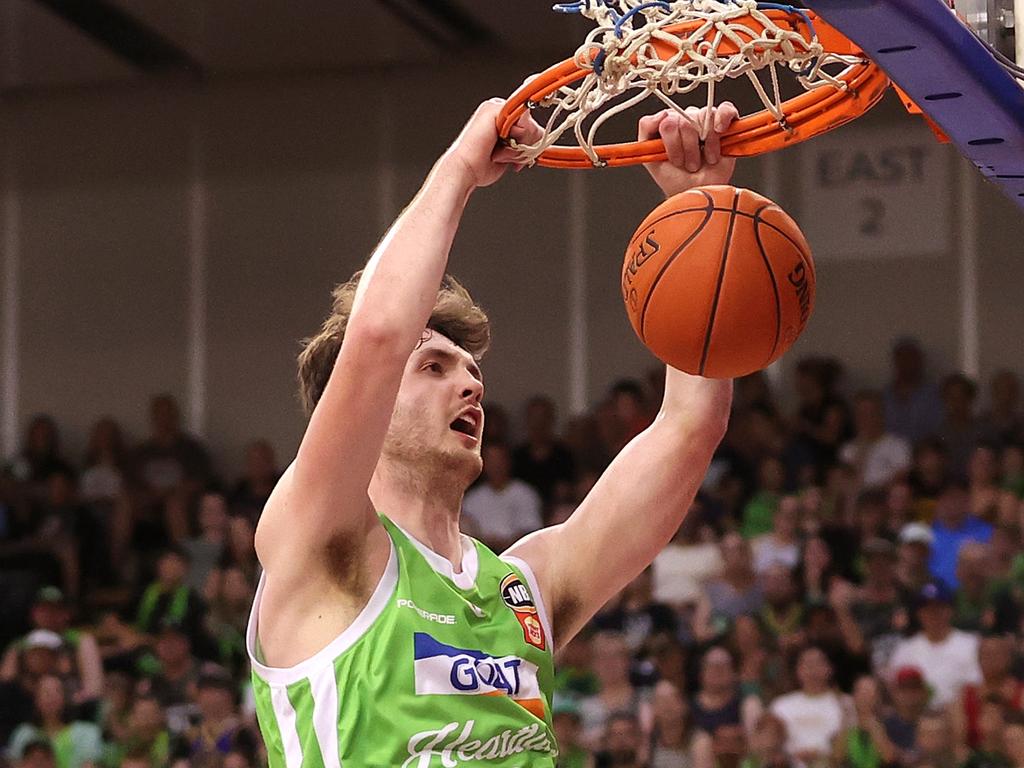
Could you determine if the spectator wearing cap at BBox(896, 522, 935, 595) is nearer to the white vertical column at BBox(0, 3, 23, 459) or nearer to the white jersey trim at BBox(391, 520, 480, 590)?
the white jersey trim at BBox(391, 520, 480, 590)

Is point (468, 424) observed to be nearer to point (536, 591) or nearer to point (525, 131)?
point (536, 591)

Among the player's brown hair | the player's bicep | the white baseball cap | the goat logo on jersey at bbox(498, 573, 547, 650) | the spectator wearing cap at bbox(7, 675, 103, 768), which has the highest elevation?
the player's brown hair

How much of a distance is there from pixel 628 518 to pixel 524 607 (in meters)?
0.35

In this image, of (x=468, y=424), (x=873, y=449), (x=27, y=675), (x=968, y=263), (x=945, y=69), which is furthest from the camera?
(x=968, y=263)

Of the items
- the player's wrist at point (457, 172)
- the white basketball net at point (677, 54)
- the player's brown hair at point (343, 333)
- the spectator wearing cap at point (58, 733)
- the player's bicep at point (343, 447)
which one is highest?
the white basketball net at point (677, 54)

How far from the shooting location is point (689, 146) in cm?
338

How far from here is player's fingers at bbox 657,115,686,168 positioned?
11.0ft

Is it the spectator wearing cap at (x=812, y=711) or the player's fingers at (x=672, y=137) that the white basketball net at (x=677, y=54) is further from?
the spectator wearing cap at (x=812, y=711)

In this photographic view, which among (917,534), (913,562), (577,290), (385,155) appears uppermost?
(385,155)

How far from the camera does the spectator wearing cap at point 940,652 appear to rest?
804 cm

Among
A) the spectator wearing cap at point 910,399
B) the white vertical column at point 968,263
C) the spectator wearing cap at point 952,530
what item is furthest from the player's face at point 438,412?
the white vertical column at point 968,263

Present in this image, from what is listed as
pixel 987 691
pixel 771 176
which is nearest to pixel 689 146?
pixel 987 691

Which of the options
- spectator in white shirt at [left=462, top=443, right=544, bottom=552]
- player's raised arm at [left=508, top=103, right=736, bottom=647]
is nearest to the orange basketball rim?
player's raised arm at [left=508, top=103, right=736, bottom=647]

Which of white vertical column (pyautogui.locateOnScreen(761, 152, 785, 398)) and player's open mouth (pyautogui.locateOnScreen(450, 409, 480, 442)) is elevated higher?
white vertical column (pyautogui.locateOnScreen(761, 152, 785, 398))
